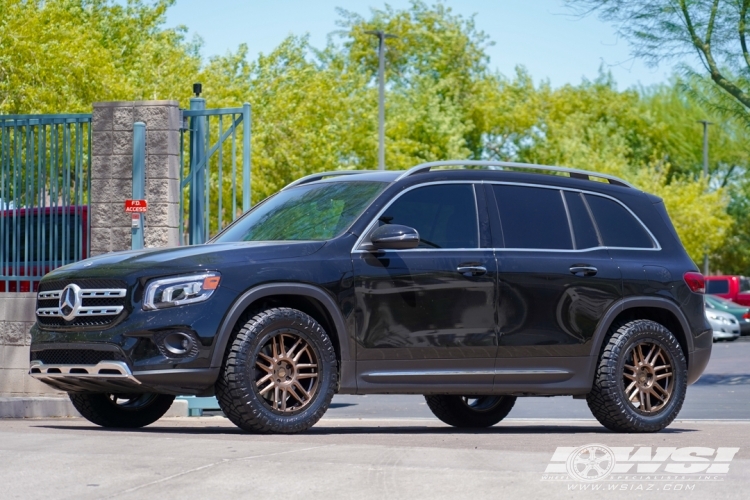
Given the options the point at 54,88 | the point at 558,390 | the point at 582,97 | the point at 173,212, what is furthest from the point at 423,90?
the point at 558,390

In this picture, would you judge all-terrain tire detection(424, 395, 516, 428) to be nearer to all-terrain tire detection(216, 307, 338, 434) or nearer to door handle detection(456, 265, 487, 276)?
door handle detection(456, 265, 487, 276)

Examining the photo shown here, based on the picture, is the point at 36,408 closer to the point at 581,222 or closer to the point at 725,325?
the point at 581,222

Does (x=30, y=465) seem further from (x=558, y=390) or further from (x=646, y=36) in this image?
(x=646, y=36)

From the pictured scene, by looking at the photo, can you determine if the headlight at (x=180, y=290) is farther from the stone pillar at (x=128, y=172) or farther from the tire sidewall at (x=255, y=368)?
the stone pillar at (x=128, y=172)

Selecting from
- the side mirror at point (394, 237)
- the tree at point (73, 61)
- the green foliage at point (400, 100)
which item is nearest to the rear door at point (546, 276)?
the side mirror at point (394, 237)

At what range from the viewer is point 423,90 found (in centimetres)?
5862

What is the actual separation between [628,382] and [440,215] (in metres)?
1.84

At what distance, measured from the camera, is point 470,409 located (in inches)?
436

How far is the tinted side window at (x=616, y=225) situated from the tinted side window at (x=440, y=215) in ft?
3.75

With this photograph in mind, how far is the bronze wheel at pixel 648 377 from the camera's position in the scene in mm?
9859

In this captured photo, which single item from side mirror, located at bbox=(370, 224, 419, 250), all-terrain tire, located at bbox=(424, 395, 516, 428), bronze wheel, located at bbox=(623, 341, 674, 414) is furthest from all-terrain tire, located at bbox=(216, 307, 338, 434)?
all-terrain tire, located at bbox=(424, 395, 516, 428)

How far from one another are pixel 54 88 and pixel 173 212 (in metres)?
20.4

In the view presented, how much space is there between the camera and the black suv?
834 cm

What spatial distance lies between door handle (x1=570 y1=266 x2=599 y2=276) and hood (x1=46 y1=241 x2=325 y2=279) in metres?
1.90
